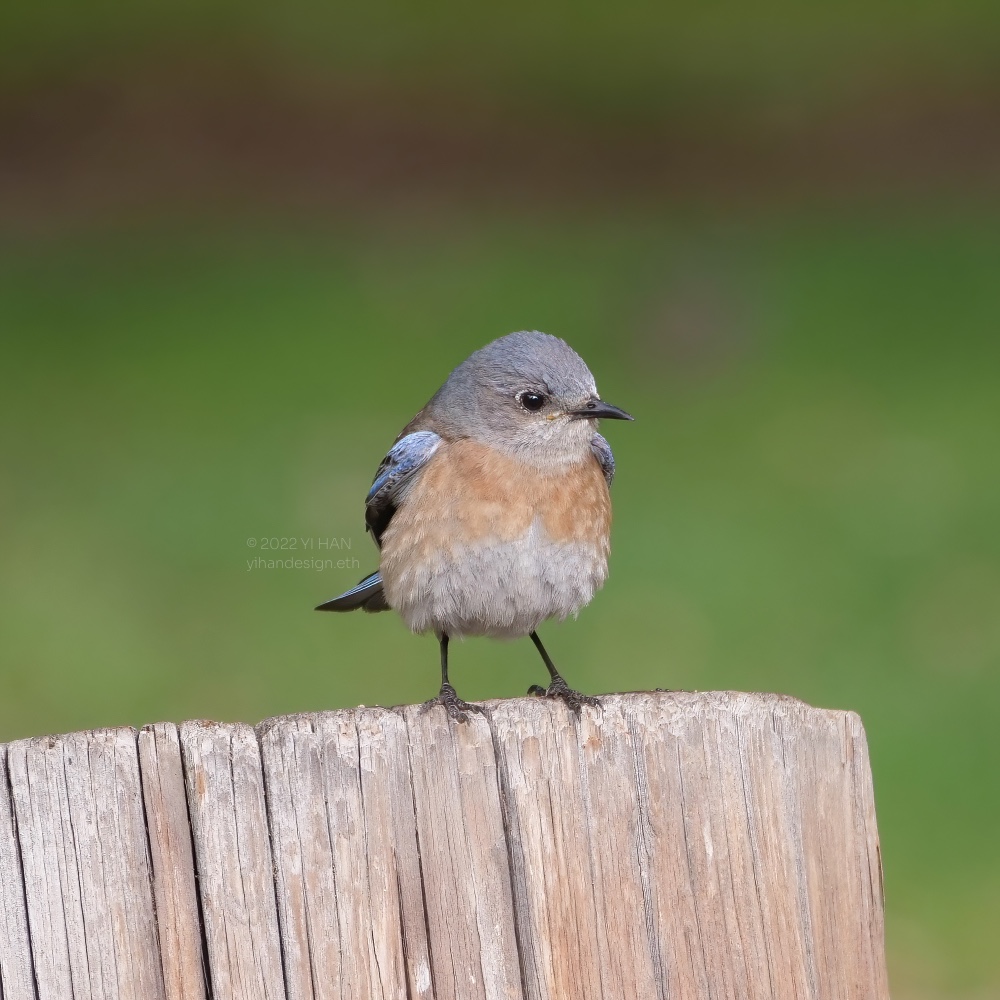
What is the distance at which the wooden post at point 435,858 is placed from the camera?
342 centimetres

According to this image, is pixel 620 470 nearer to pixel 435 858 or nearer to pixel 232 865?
pixel 435 858

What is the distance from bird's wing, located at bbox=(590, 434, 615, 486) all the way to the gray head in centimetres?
16

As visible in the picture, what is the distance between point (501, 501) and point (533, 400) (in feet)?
1.49

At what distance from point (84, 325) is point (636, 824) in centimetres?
1117

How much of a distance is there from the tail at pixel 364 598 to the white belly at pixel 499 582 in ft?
1.33

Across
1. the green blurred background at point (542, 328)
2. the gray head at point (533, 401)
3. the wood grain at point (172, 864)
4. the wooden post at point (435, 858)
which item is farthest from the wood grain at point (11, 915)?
the green blurred background at point (542, 328)

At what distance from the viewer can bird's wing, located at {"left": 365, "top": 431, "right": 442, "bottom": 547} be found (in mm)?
5914

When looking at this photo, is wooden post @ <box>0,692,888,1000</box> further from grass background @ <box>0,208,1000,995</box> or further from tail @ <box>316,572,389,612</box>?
grass background @ <box>0,208,1000,995</box>

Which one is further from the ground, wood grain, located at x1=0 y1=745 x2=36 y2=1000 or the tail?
the tail

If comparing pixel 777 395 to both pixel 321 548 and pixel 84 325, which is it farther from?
pixel 84 325

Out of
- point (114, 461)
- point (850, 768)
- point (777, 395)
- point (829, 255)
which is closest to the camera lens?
point (850, 768)

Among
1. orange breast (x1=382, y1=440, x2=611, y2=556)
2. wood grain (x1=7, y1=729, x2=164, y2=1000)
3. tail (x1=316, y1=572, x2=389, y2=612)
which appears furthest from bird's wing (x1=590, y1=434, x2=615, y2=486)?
wood grain (x1=7, y1=729, x2=164, y2=1000)

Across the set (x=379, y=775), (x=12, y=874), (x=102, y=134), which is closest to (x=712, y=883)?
(x=379, y=775)

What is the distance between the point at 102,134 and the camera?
677 inches
